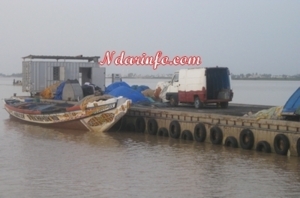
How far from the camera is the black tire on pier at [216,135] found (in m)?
22.0

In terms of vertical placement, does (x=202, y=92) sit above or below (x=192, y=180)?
above

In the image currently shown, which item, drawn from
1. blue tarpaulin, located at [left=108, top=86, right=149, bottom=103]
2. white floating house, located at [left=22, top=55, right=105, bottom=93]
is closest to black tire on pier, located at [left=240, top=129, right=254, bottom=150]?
blue tarpaulin, located at [left=108, top=86, right=149, bottom=103]

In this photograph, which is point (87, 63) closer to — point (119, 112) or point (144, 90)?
point (144, 90)

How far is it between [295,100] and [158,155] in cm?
524

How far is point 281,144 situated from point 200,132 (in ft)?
15.4

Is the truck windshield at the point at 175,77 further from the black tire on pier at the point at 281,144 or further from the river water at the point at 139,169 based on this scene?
the black tire on pier at the point at 281,144

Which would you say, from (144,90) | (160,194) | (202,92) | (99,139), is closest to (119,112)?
(99,139)

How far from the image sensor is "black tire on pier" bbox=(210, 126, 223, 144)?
22031 millimetres

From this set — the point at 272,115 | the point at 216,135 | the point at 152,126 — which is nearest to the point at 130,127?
the point at 152,126

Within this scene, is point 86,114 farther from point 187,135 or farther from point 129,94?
point 129,94

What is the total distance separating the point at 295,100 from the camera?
19.6 metres

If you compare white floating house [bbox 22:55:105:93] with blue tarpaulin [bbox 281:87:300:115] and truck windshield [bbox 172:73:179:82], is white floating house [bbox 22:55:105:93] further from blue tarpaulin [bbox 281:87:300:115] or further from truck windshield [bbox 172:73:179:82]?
blue tarpaulin [bbox 281:87:300:115]

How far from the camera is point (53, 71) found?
4159 centimetres

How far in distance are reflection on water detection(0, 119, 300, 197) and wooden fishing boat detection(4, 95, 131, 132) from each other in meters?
1.84
